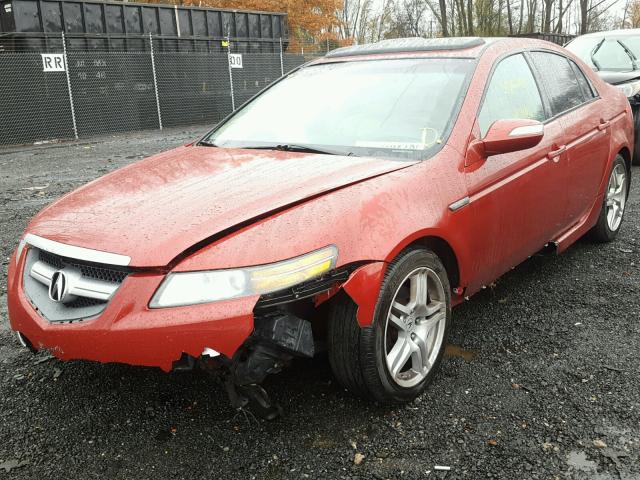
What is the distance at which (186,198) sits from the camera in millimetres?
2480

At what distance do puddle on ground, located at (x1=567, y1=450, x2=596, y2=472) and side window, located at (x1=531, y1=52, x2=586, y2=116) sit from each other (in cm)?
217

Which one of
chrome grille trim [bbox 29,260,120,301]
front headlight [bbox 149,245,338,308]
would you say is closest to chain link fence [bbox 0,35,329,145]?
chrome grille trim [bbox 29,260,120,301]

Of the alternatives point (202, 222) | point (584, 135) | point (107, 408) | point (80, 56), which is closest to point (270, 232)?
point (202, 222)

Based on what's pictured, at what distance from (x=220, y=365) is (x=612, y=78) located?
24.5 ft

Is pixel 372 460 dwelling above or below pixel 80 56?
below

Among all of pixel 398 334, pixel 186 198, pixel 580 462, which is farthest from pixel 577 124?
pixel 186 198

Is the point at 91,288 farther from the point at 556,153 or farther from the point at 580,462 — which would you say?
the point at 556,153

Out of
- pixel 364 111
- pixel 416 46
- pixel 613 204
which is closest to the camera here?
pixel 364 111

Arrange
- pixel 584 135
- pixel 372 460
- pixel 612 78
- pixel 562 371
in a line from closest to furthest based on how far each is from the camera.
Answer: pixel 372 460
pixel 562 371
pixel 584 135
pixel 612 78

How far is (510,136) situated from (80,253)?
1.97 m

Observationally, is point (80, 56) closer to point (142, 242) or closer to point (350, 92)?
point (350, 92)

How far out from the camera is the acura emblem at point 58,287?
7.25 feet

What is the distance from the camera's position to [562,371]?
2.90 metres

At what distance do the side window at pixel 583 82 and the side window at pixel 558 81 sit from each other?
0.05 meters
